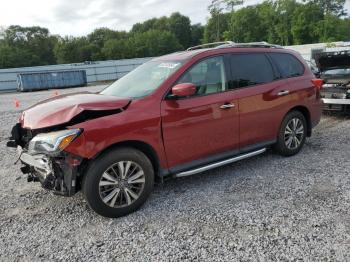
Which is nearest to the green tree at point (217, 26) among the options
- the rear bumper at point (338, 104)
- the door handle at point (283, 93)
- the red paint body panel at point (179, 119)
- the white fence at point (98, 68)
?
the white fence at point (98, 68)

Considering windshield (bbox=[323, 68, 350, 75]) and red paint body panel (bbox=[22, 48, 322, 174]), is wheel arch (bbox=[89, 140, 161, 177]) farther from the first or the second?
windshield (bbox=[323, 68, 350, 75])

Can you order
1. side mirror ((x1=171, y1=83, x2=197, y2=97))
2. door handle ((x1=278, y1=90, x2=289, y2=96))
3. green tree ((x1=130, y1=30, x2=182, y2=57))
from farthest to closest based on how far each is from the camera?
green tree ((x1=130, y1=30, x2=182, y2=57)), door handle ((x1=278, y1=90, x2=289, y2=96)), side mirror ((x1=171, y1=83, x2=197, y2=97))

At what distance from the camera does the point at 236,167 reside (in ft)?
17.4

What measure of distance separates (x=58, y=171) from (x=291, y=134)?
382cm

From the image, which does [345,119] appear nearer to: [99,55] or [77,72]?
[77,72]

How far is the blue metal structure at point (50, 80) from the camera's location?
2973 centimetres

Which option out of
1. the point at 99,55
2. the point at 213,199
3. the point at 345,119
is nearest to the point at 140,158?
the point at 213,199

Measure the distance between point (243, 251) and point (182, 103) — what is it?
73.9 inches

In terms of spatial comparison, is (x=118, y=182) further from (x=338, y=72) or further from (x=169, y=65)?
(x=338, y=72)

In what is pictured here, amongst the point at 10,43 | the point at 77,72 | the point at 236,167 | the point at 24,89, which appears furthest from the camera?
the point at 10,43

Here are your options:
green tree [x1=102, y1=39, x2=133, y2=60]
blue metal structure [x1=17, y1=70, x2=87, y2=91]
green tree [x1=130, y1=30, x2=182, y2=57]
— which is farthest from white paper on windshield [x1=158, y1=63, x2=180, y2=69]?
green tree [x1=130, y1=30, x2=182, y2=57]

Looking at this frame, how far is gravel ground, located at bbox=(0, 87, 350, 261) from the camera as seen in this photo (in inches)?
125

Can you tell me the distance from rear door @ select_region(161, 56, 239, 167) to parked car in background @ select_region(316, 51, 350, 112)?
15.6ft

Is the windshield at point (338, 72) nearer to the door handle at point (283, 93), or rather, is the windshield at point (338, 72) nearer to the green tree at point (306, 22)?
the door handle at point (283, 93)
